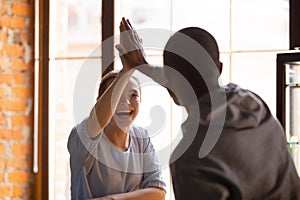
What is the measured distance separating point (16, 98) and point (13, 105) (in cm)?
5

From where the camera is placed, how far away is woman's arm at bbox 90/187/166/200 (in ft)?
7.25

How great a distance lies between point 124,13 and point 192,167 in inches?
96.5

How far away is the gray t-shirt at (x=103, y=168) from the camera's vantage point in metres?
2.22

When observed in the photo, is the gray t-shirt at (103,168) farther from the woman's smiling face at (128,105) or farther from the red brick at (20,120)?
the red brick at (20,120)

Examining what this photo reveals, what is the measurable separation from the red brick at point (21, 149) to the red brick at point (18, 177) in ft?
0.38

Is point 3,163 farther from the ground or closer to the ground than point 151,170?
closer to the ground

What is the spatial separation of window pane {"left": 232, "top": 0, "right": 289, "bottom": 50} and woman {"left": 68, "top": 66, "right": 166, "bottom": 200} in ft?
2.72

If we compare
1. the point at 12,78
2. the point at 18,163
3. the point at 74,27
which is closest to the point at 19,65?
the point at 12,78

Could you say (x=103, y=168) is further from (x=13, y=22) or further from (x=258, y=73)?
(x=13, y=22)

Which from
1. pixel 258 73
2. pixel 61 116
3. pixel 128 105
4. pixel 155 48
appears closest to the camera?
pixel 128 105

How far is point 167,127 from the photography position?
10.4ft

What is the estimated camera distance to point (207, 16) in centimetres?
307

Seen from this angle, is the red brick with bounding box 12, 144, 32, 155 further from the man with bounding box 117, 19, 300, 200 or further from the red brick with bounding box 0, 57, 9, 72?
the man with bounding box 117, 19, 300, 200

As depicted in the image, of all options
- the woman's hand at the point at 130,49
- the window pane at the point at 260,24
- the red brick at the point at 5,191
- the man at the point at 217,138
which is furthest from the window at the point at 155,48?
the man at the point at 217,138
